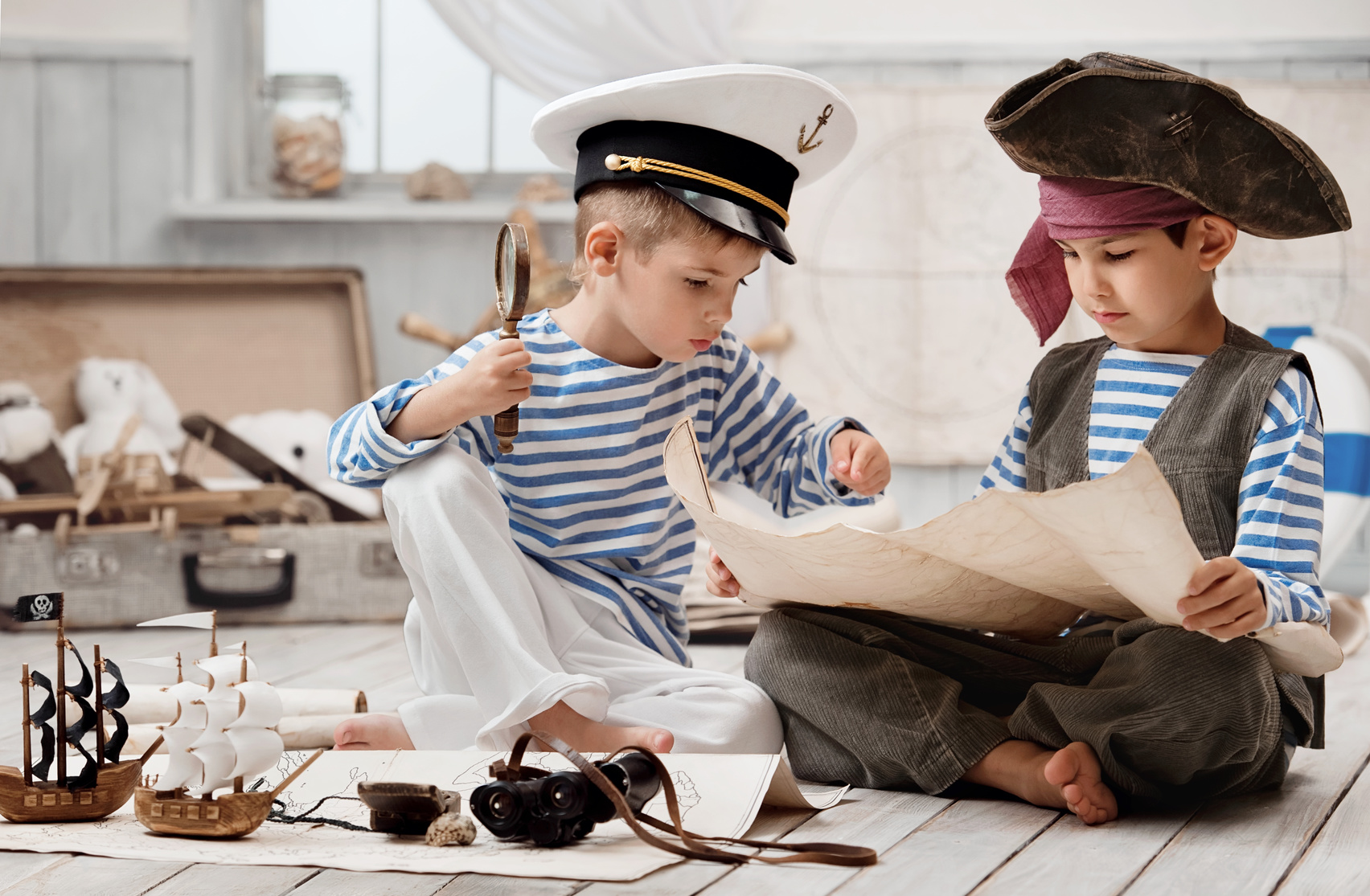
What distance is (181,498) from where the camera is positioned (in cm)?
238

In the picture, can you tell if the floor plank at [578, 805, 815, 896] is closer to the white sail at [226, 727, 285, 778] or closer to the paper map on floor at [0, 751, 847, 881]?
the paper map on floor at [0, 751, 847, 881]

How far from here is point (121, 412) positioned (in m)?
2.58

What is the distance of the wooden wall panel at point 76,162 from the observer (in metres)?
2.86

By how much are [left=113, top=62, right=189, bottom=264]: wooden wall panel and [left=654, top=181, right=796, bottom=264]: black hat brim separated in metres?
1.96

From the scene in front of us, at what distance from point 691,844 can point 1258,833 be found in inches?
19.7

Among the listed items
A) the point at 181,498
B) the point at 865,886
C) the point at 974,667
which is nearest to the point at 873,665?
the point at 974,667

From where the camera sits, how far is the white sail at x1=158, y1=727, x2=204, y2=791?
1.00m

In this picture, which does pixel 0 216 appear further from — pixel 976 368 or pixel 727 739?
pixel 727 739

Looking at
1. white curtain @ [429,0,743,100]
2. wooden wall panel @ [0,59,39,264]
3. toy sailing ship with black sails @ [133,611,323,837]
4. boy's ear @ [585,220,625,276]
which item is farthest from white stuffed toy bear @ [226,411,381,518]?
toy sailing ship with black sails @ [133,611,323,837]

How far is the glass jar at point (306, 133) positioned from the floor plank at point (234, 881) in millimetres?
2185

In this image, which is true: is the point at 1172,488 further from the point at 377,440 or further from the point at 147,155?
the point at 147,155

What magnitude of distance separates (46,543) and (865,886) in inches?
73.0

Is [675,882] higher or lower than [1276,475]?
lower

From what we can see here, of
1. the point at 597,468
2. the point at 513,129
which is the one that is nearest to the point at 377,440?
the point at 597,468
